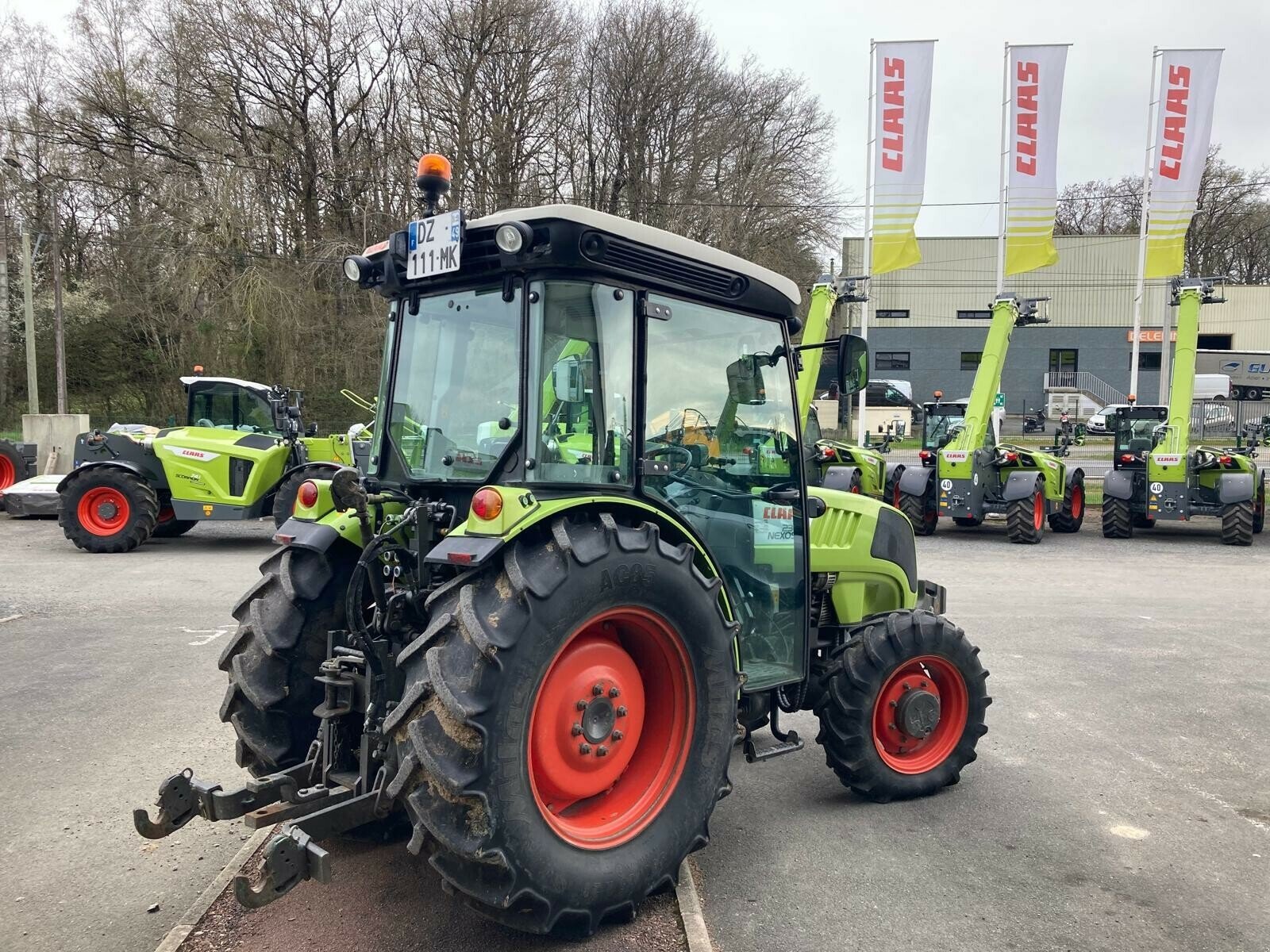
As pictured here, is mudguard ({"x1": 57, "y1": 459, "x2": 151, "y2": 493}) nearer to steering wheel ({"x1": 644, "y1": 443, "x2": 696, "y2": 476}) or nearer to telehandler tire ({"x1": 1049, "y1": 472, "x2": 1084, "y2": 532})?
steering wheel ({"x1": 644, "y1": 443, "x2": 696, "y2": 476})

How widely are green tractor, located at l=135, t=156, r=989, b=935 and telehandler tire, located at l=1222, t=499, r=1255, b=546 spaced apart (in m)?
12.4

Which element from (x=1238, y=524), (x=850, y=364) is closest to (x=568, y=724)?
(x=850, y=364)

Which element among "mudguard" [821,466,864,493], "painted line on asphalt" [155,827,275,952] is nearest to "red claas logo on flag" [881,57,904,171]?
"mudguard" [821,466,864,493]

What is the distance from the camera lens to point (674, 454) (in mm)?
3652

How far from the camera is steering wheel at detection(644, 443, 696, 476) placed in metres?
3.54

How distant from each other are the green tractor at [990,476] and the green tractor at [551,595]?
428 inches

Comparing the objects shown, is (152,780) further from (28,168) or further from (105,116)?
(28,168)

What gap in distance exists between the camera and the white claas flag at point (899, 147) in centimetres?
2080

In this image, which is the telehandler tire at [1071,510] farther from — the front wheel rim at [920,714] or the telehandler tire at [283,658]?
the telehandler tire at [283,658]

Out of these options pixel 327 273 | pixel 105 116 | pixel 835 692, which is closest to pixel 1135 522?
pixel 835 692

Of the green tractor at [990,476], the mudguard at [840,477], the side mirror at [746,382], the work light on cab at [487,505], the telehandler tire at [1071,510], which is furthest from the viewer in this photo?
the telehandler tire at [1071,510]

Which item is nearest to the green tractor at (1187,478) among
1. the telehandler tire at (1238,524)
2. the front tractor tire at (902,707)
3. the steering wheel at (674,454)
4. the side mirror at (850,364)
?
the telehandler tire at (1238,524)

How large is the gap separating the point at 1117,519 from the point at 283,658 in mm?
14709

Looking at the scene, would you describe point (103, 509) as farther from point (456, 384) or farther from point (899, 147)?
point (899, 147)
